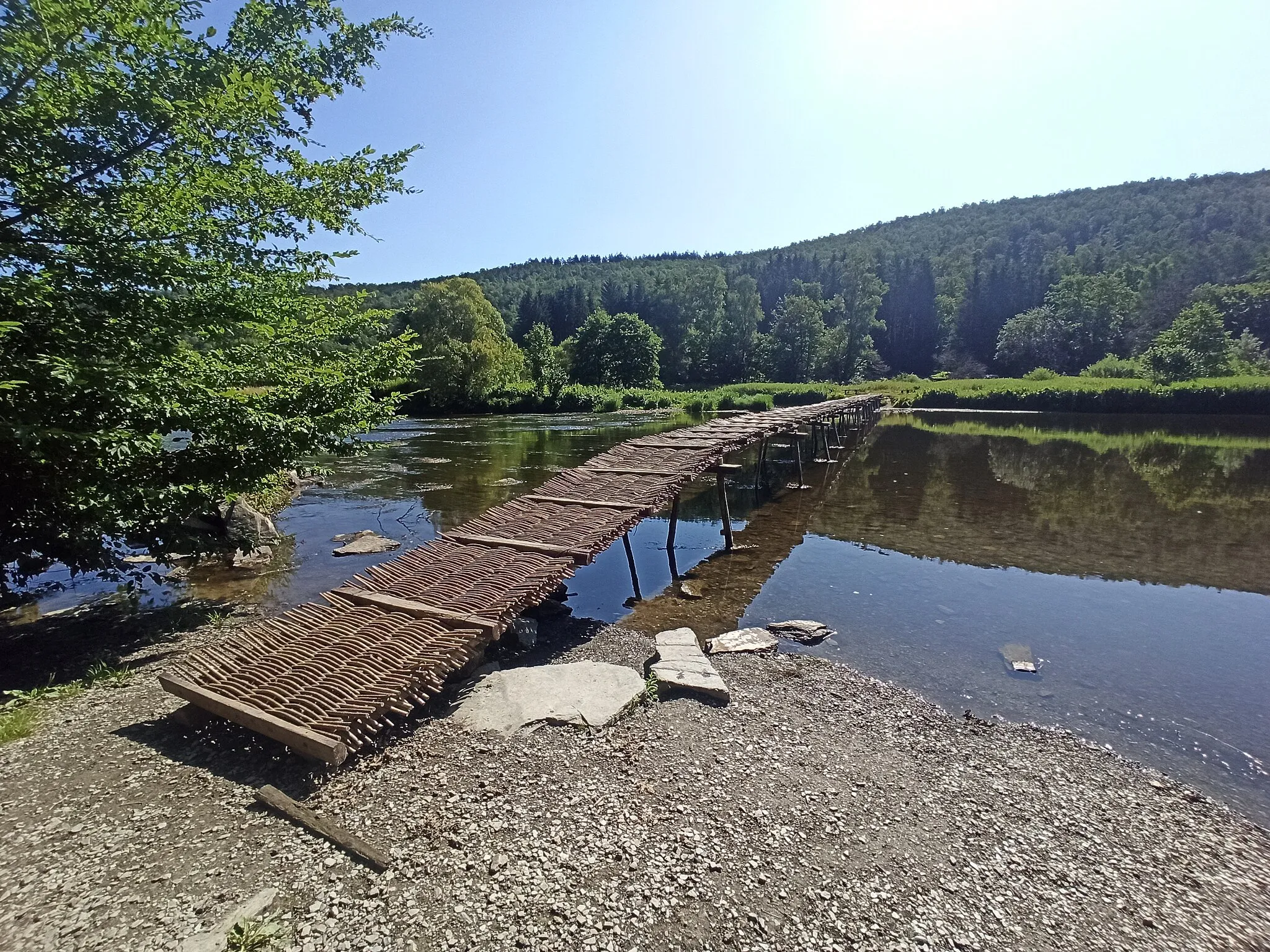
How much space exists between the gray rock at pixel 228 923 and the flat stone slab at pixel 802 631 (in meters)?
6.94

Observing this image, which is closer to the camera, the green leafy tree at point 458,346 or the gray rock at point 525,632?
the gray rock at point 525,632

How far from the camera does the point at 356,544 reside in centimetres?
1384

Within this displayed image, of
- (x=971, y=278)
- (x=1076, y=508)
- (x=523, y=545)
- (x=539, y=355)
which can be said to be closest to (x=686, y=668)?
(x=523, y=545)

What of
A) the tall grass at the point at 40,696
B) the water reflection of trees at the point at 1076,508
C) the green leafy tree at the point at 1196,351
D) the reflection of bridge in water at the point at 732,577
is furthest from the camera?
the green leafy tree at the point at 1196,351

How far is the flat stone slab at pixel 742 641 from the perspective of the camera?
8.56 metres

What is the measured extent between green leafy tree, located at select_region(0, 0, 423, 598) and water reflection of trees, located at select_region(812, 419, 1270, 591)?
41.5ft

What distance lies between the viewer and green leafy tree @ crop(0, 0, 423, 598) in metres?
5.45

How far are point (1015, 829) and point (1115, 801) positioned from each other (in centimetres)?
128

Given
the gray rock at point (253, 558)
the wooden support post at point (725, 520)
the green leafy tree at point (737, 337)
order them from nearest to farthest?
the gray rock at point (253, 558) → the wooden support post at point (725, 520) → the green leafy tree at point (737, 337)

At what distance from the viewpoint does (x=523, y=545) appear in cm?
907

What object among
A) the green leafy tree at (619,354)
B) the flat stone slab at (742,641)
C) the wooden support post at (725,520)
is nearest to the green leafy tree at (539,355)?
the green leafy tree at (619,354)

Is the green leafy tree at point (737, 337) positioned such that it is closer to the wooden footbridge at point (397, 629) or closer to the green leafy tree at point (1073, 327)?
the green leafy tree at point (1073, 327)

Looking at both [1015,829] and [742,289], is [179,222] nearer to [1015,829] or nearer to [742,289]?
[1015,829]

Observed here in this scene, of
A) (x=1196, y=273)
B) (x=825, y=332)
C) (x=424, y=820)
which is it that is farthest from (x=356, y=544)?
(x=1196, y=273)
